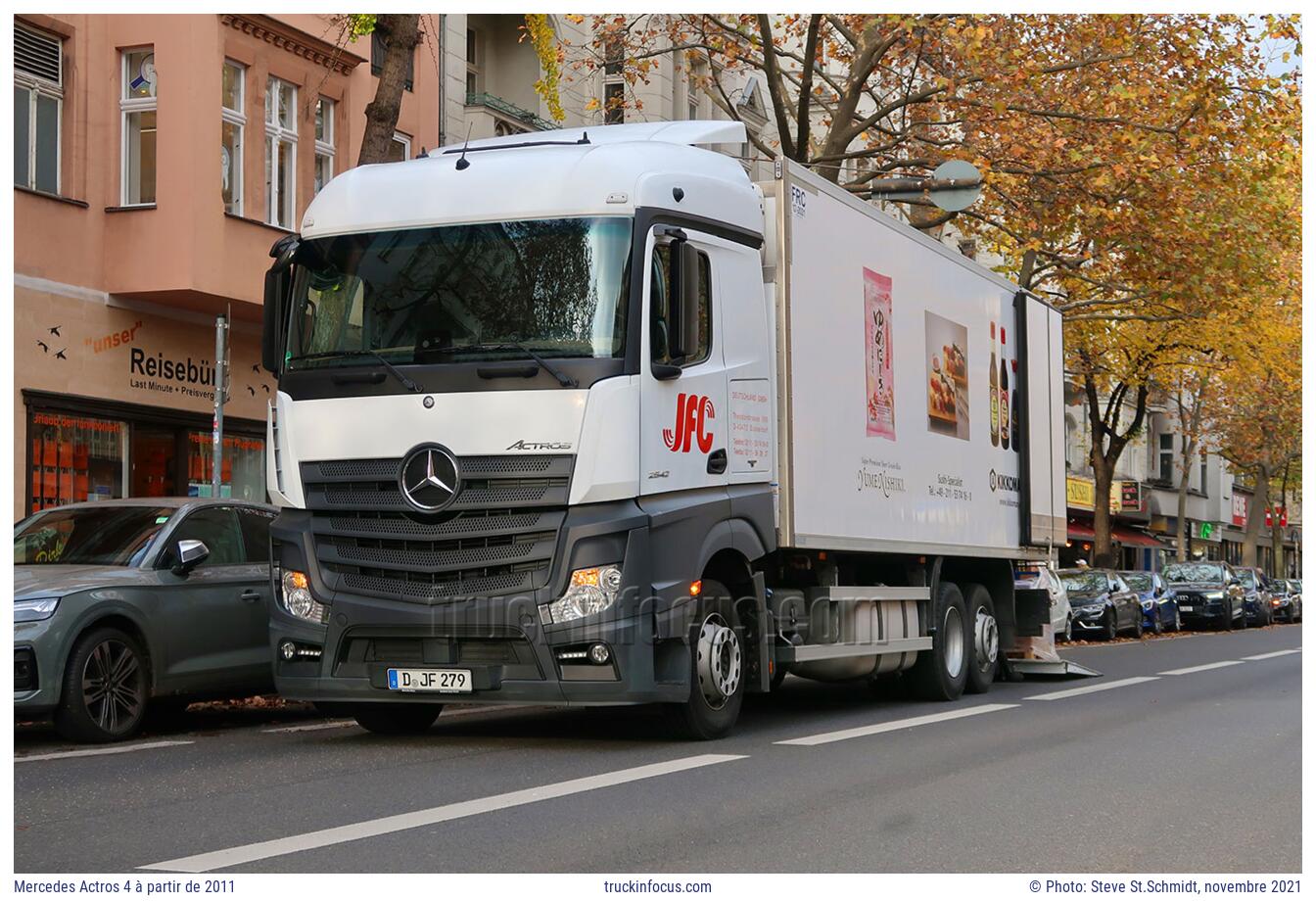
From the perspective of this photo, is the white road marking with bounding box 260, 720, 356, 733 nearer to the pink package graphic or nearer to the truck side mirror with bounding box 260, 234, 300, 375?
the truck side mirror with bounding box 260, 234, 300, 375

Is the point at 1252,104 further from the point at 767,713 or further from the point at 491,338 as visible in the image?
the point at 491,338

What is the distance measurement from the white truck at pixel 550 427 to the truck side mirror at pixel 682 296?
0.01 metres

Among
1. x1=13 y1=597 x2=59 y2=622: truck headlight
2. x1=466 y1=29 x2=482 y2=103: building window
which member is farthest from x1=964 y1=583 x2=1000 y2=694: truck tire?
x1=466 y1=29 x2=482 y2=103: building window

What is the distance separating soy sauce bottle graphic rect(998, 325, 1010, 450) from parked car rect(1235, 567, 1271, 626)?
97.0ft

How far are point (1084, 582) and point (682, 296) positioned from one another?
25626 mm

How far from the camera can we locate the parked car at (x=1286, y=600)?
5125 cm

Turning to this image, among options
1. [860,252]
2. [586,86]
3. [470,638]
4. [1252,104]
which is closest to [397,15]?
[860,252]

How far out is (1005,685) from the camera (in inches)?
691

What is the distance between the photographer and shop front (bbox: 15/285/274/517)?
20.0m

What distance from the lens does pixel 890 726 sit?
41.8 feet

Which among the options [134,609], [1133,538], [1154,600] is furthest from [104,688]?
[1133,538]

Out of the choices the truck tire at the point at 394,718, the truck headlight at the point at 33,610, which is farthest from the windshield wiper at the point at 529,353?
the truck headlight at the point at 33,610

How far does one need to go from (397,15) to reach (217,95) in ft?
19.9

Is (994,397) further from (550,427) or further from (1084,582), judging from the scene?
(1084,582)
